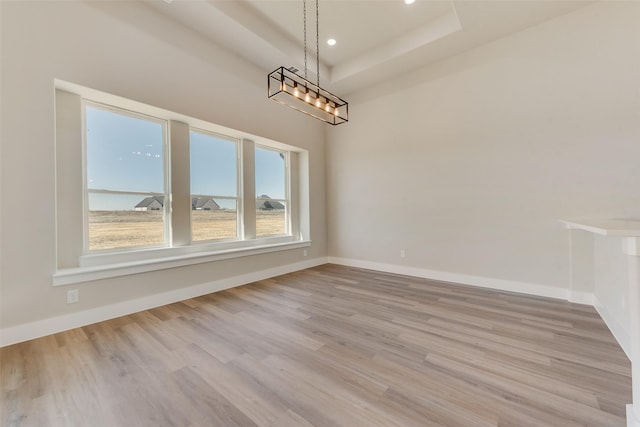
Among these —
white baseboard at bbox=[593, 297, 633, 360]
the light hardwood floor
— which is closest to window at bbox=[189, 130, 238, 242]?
the light hardwood floor

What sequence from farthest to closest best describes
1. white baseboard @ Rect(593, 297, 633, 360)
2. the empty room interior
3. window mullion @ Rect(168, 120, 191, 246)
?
1. window mullion @ Rect(168, 120, 191, 246)
2. white baseboard @ Rect(593, 297, 633, 360)
3. the empty room interior

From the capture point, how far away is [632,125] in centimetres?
273

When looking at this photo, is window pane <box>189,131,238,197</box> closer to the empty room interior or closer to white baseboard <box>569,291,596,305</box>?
the empty room interior

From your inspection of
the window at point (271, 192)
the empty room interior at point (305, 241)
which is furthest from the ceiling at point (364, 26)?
the window at point (271, 192)

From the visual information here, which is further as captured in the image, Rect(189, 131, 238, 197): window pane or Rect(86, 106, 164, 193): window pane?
Rect(189, 131, 238, 197): window pane

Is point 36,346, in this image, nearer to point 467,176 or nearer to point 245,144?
point 245,144

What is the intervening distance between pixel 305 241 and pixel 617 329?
417 cm

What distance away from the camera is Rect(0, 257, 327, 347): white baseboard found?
2.19 meters

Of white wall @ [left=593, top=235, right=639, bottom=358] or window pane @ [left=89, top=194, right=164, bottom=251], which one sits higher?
window pane @ [left=89, top=194, right=164, bottom=251]

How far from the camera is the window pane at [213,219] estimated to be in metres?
3.74

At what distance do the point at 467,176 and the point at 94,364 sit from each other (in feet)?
15.7

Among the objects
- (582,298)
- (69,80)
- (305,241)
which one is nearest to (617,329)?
(582,298)

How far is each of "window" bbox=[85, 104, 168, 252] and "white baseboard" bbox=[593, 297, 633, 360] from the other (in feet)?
16.1

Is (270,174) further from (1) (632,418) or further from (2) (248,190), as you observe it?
(1) (632,418)
